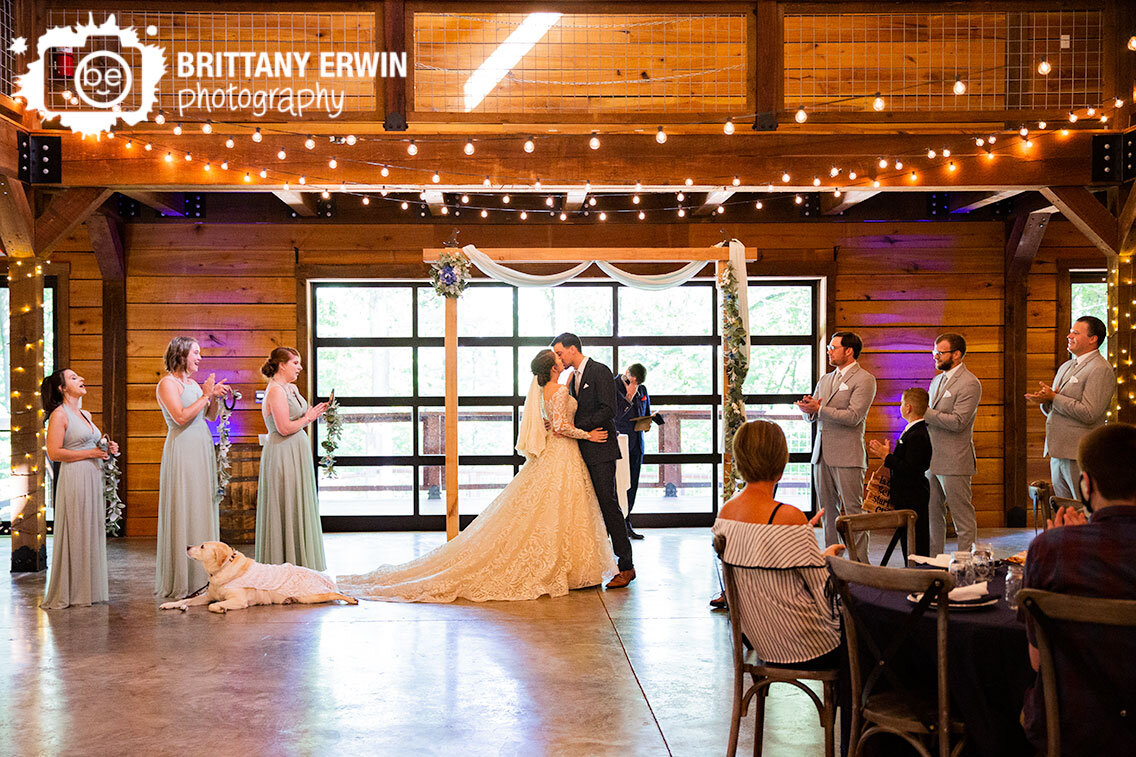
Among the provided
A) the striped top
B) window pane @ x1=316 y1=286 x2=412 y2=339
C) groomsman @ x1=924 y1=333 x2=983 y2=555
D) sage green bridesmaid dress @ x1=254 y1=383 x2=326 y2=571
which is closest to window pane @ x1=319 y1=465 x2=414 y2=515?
window pane @ x1=316 y1=286 x2=412 y2=339

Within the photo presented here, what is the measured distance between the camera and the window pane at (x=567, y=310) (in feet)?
31.9

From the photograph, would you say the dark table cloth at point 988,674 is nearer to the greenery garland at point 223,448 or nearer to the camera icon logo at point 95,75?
the greenery garland at point 223,448

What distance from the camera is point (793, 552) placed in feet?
11.1

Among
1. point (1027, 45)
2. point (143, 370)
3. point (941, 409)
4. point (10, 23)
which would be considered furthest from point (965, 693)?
point (143, 370)

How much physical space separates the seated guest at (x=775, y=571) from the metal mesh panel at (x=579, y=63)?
422 cm

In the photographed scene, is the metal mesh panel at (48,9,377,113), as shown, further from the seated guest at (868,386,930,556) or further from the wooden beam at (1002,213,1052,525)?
the wooden beam at (1002,213,1052,525)

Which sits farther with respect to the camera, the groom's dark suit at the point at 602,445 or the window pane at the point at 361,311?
the window pane at the point at 361,311

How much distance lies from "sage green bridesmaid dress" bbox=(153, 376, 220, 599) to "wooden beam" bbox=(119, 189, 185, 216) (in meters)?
2.57

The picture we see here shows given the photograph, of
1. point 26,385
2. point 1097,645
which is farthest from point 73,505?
point 1097,645

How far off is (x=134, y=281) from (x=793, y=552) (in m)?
7.78

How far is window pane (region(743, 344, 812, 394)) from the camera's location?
971cm

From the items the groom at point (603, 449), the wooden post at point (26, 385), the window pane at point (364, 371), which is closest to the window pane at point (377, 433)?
the window pane at point (364, 371)

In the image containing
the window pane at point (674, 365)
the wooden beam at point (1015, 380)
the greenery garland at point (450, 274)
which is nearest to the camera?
the greenery garland at point (450, 274)

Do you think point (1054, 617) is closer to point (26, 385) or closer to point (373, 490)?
point (26, 385)
